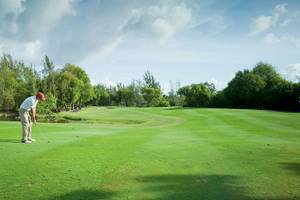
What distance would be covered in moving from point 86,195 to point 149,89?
9387 cm

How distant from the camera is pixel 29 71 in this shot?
73.1 m

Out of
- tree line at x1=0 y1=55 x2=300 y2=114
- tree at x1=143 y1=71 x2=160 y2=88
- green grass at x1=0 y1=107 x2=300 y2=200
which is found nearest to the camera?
green grass at x1=0 y1=107 x2=300 y2=200

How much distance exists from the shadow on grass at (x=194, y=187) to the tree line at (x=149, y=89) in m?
49.6

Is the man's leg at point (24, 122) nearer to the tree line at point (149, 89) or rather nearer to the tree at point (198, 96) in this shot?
the tree line at point (149, 89)

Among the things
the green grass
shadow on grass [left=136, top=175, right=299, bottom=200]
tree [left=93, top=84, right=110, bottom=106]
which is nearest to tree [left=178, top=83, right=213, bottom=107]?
tree [left=93, top=84, right=110, bottom=106]

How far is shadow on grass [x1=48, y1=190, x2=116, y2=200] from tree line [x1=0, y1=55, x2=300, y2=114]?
49838 millimetres

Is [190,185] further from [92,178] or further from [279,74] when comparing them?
[279,74]

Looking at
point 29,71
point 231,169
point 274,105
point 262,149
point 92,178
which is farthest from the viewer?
point 29,71

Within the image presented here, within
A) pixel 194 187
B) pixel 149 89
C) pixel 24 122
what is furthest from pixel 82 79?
pixel 194 187

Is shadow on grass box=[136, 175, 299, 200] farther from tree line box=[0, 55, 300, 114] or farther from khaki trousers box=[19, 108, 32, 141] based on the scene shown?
tree line box=[0, 55, 300, 114]

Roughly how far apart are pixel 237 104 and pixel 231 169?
65772 millimetres

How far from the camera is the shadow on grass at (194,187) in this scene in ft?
18.7

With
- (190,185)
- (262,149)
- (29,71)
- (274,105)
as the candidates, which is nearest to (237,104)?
(274,105)

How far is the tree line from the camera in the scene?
193 feet
